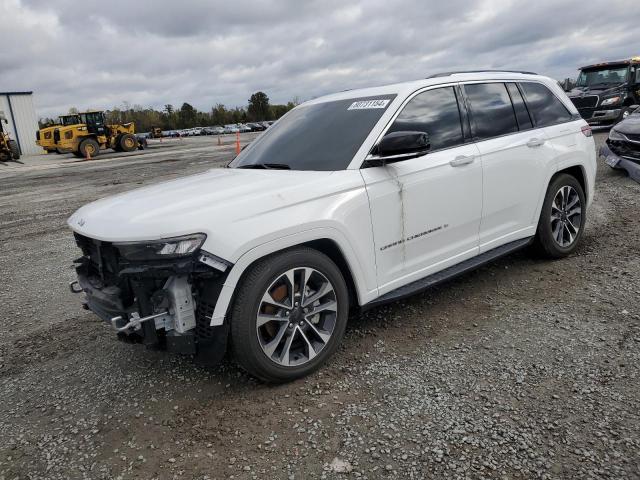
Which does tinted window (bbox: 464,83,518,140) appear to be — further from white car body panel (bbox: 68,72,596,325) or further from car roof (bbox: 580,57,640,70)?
car roof (bbox: 580,57,640,70)

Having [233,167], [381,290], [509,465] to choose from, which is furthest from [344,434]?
[233,167]

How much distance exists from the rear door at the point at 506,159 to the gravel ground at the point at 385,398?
59cm

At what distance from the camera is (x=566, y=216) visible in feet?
16.3

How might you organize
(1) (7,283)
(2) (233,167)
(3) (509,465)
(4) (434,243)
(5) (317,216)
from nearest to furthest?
(3) (509,465)
(5) (317,216)
(4) (434,243)
(2) (233,167)
(1) (7,283)

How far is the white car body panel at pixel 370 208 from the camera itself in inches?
112

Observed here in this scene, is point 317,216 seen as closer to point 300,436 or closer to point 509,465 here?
point 300,436

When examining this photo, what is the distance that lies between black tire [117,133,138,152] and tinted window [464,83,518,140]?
2865cm

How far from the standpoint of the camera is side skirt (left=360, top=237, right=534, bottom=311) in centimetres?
351

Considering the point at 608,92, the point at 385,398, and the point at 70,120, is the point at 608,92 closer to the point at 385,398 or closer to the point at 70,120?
the point at 385,398

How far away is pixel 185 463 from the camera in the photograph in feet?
8.37

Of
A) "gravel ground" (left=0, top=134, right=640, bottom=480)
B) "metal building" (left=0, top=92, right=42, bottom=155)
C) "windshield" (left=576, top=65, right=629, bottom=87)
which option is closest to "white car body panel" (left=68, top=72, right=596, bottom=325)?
"gravel ground" (left=0, top=134, right=640, bottom=480)

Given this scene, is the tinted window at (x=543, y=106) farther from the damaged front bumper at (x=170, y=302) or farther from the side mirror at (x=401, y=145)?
the damaged front bumper at (x=170, y=302)

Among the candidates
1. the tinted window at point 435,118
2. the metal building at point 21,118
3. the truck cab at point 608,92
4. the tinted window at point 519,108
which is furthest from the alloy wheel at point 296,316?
the metal building at point 21,118

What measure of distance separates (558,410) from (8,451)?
3.00 metres
